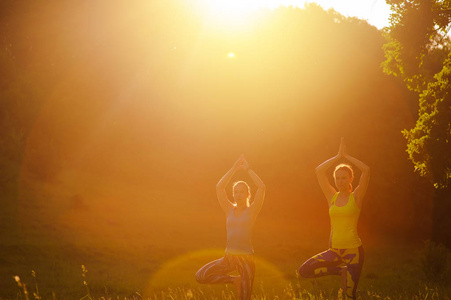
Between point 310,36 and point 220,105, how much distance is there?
7416mm

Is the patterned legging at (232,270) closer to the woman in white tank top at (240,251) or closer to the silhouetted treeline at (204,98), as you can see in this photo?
the woman in white tank top at (240,251)

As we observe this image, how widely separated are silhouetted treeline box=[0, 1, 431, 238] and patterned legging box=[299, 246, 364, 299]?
18478 mm

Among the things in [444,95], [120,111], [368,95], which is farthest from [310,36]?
[444,95]

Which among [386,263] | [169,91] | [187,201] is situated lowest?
[386,263]

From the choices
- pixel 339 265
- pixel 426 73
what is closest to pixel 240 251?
pixel 339 265

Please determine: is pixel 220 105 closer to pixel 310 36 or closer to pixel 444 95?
pixel 310 36

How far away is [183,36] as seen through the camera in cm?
3061

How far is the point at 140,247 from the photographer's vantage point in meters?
24.8

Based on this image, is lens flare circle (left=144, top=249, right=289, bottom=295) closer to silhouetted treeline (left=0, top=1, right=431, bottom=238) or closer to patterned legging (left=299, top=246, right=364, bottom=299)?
patterned legging (left=299, top=246, right=364, bottom=299)

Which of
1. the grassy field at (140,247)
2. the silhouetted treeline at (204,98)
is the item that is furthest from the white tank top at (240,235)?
the silhouetted treeline at (204,98)

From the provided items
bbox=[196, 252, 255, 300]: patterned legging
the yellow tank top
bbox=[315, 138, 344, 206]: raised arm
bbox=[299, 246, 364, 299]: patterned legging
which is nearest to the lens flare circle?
bbox=[196, 252, 255, 300]: patterned legging

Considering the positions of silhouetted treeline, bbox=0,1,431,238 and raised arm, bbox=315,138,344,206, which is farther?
silhouetted treeline, bbox=0,1,431,238

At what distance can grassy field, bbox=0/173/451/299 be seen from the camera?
16609 mm

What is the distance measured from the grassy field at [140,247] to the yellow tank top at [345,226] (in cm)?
592
